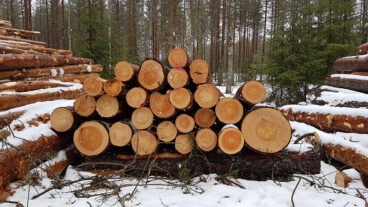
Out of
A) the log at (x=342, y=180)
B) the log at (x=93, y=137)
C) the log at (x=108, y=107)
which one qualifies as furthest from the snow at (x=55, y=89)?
the log at (x=342, y=180)

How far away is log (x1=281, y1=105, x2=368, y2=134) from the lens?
299 cm

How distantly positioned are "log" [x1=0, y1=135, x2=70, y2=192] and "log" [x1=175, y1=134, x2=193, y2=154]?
173 centimetres

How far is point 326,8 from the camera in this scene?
24.9 ft

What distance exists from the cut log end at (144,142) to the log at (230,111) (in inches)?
40.2

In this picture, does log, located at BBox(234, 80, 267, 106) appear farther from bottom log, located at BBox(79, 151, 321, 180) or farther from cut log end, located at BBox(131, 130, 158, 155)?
cut log end, located at BBox(131, 130, 158, 155)

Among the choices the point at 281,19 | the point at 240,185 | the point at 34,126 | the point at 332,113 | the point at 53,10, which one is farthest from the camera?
the point at 53,10

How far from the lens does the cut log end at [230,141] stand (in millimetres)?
2666

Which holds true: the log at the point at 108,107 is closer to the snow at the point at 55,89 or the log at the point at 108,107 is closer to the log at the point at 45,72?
the snow at the point at 55,89

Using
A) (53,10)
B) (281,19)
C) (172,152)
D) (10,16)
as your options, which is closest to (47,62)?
(172,152)

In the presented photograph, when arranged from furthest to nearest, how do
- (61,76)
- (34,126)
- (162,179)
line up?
(61,76)
(34,126)
(162,179)

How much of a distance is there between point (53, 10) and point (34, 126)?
2661 cm

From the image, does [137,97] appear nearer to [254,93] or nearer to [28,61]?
Answer: [254,93]

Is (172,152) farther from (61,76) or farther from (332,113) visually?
(61,76)

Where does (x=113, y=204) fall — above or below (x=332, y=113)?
below
